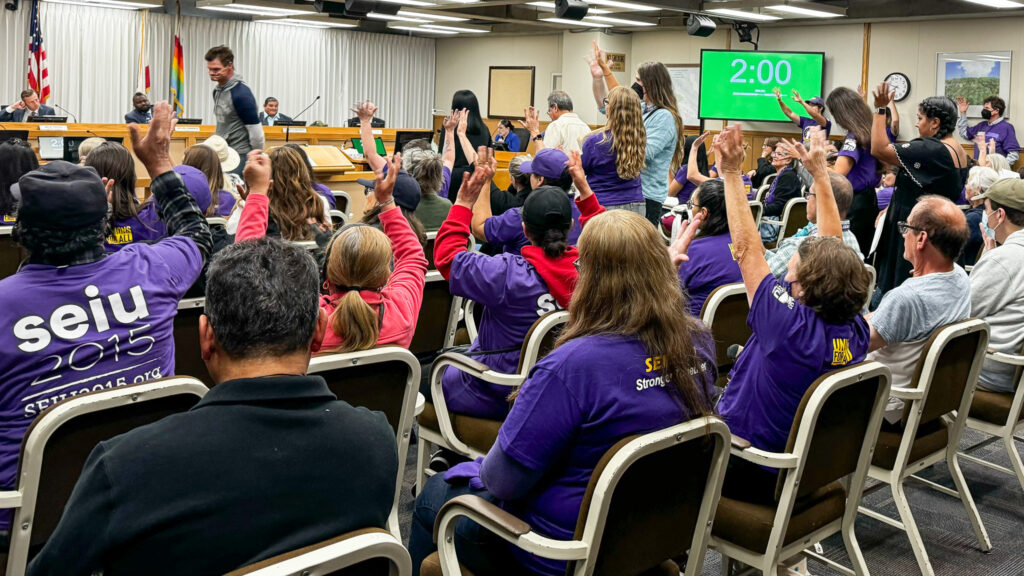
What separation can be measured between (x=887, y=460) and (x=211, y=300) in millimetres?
2192

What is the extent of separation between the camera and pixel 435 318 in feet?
11.4

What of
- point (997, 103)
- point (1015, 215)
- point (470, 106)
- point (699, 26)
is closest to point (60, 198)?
point (1015, 215)

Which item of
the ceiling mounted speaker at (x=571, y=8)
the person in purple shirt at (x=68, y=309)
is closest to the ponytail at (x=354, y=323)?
the person in purple shirt at (x=68, y=309)

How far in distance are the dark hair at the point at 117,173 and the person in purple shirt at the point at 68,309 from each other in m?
1.60

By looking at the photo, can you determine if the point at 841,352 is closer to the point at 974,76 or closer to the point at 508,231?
the point at 508,231

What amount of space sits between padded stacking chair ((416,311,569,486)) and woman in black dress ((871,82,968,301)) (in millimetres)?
3131

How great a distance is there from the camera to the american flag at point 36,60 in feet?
45.6

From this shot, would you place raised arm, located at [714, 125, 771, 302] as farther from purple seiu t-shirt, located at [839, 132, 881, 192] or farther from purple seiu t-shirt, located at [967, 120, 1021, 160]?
purple seiu t-shirt, located at [967, 120, 1021, 160]

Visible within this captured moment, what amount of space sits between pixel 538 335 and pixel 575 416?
0.88 m

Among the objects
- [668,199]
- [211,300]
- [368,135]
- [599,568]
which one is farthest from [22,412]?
[668,199]

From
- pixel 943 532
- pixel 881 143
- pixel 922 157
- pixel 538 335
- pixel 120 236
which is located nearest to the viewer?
pixel 538 335

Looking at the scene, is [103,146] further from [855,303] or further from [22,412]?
[855,303]

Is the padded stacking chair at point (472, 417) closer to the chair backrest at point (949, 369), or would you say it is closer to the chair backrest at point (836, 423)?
the chair backrest at point (836, 423)

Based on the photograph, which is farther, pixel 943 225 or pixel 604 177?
pixel 604 177
